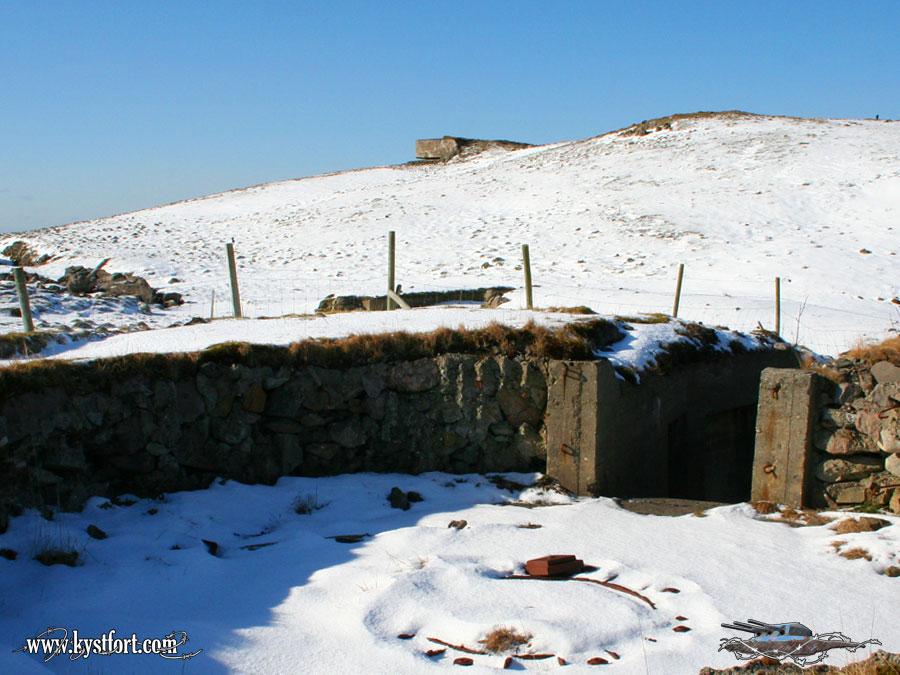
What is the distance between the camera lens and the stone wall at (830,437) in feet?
21.3

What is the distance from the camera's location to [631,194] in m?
30.9

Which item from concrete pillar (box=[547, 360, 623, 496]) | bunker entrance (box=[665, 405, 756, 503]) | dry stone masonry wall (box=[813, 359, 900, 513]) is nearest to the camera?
dry stone masonry wall (box=[813, 359, 900, 513])

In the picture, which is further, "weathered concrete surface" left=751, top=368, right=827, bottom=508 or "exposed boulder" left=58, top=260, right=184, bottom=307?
"exposed boulder" left=58, top=260, right=184, bottom=307

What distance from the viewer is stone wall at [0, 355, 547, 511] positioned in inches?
248

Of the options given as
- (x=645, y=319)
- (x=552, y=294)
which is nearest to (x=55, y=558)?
(x=645, y=319)

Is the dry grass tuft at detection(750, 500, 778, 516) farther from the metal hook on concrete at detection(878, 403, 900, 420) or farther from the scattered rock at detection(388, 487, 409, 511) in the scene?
the scattered rock at detection(388, 487, 409, 511)

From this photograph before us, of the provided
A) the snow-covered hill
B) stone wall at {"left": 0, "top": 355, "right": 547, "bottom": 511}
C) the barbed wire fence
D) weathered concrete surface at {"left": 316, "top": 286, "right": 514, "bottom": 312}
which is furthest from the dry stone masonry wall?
weathered concrete surface at {"left": 316, "top": 286, "right": 514, "bottom": 312}

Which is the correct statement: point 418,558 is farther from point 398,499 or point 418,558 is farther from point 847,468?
point 847,468

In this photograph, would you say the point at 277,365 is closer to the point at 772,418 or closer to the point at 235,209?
the point at 772,418

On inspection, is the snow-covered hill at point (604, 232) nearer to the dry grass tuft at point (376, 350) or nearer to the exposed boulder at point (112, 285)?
the exposed boulder at point (112, 285)

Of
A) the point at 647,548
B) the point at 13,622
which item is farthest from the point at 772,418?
the point at 13,622

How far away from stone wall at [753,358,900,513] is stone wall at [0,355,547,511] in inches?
89.3

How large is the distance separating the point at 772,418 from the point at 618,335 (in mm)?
2391

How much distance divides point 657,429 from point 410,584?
4.28 meters
